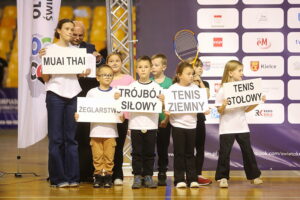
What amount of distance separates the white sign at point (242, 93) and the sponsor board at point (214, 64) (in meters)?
1.10

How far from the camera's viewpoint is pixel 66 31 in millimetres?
8406

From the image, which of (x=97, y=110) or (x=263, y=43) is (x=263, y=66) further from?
(x=97, y=110)

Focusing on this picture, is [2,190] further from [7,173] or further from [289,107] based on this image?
[289,107]

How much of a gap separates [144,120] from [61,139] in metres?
1.05

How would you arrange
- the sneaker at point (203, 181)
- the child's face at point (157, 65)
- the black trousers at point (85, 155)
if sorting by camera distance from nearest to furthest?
the child's face at point (157, 65) < the sneaker at point (203, 181) < the black trousers at point (85, 155)

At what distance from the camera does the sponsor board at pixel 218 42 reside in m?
9.71

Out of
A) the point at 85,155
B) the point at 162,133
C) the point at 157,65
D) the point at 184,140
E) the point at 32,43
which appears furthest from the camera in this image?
the point at 32,43

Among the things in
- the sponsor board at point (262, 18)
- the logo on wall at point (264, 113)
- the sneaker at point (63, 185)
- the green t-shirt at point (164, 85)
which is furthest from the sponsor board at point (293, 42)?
the sneaker at point (63, 185)

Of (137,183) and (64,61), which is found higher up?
(64,61)

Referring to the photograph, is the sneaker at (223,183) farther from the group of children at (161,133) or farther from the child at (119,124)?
the child at (119,124)

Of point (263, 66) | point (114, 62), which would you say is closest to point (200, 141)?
point (114, 62)

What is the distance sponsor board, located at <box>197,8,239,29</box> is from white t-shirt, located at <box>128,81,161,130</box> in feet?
5.55

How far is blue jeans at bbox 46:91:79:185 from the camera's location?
837 centimetres

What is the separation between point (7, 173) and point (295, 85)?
14.3 feet
